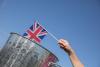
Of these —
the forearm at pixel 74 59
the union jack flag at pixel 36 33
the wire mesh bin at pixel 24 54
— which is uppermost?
the union jack flag at pixel 36 33

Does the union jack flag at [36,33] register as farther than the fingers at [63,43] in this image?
Yes

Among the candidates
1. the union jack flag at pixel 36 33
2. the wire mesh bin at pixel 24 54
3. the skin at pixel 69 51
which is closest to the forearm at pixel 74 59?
the skin at pixel 69 51

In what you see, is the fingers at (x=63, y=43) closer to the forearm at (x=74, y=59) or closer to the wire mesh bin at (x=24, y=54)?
the forearm at (x=74, y=59)

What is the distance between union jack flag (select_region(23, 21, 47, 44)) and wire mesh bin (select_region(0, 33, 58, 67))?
1.66 meters

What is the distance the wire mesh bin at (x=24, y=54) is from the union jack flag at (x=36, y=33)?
166 cm

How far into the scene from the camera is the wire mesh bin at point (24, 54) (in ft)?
33.6

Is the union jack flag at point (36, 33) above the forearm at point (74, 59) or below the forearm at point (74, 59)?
above

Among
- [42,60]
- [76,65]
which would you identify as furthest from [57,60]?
[76,65]

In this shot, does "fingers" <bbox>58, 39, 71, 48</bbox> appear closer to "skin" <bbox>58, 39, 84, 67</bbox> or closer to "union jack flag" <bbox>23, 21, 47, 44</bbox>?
"skin" <bbox>58, 39, 84, 67</bbox>

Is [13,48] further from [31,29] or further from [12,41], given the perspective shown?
[31,29]

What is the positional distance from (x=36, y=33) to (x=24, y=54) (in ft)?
7.90

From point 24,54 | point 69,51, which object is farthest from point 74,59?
point 24,54

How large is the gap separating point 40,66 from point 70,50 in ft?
28.4

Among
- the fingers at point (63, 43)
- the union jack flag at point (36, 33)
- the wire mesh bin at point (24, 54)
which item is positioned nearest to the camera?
the fingers at point (63, 43)
